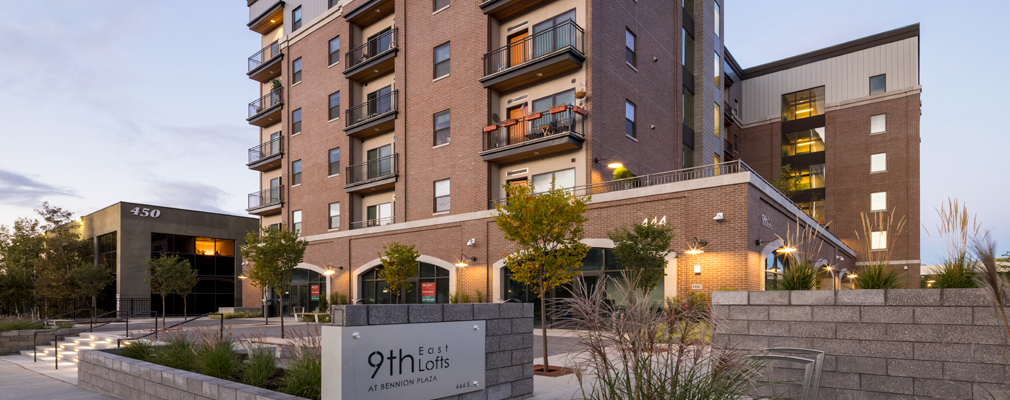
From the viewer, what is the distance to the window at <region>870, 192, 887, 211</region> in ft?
121

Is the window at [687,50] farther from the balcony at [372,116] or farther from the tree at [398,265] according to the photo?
the tree at [398,265]

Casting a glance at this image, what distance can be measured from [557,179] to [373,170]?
11.9 meters

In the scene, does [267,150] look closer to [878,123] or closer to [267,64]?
[267,64]

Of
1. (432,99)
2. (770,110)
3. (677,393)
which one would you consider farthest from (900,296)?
(770,110)

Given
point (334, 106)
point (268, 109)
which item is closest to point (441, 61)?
point (334, 106)

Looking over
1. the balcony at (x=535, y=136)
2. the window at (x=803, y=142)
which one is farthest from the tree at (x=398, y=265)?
the window at (x=803, y=142)

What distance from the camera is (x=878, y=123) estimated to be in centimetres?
3759

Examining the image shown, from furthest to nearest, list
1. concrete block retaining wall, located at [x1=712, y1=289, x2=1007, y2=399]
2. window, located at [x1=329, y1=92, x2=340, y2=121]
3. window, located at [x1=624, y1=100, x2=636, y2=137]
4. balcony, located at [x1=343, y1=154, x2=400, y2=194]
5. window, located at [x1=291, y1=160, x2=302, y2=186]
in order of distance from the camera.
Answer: window, located at [x1=291, y1=160, x2=302, y2=186] → window, located at [x1=329, y1=92, x2=340, y2=121] → balcony, located at [x1=343, y1=154, x2=400, y2=194] → window, located at [x1=624, y1=100, x2=636, y2=137] → concrete block retaining wall, located at [x1=712, y1=289, x2=1007, y2=399]

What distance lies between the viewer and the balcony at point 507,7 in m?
24.1

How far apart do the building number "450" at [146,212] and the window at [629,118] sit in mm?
34164

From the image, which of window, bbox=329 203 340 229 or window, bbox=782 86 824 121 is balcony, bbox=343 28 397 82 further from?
window, bbox=782 86 824 121

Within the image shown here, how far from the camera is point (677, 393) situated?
4.18 meters

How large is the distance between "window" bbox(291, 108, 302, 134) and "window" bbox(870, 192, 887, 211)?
3629 cm

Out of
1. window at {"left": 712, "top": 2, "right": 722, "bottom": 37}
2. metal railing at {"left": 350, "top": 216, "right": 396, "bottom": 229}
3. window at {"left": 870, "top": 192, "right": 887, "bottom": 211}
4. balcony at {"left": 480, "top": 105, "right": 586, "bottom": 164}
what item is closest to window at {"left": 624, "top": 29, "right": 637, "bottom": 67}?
balcony at {"left": 480, "top": 105, "right": 586, "bottom": 164}
